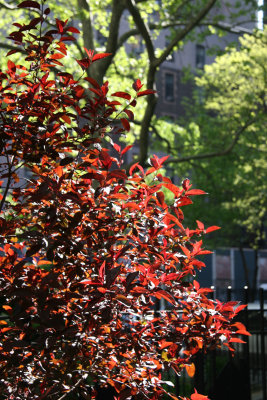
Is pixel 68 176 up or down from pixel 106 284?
up

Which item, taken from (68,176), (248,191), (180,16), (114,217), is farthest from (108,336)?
(248,191)

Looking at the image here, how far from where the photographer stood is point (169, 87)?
47219 millimetres

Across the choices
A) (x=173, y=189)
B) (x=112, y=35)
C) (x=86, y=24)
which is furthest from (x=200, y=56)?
(x=173, y=189)

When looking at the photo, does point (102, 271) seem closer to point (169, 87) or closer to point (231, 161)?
point (231, 161)

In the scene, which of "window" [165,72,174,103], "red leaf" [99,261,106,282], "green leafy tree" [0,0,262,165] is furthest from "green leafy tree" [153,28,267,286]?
"red leaf" [99,261,106,282]

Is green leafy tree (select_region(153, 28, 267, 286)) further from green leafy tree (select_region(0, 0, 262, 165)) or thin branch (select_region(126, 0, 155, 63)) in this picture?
thin branch (select_region(126, 0, 155, 63))

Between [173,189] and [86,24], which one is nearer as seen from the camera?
[173,189]

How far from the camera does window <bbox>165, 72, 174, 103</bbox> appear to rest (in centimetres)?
4700

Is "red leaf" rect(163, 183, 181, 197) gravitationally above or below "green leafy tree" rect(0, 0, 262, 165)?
below

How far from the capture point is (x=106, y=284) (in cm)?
288

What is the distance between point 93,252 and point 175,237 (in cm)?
56

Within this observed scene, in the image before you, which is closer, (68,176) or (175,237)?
(68,176)

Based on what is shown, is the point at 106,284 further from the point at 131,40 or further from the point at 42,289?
the point at 131,40

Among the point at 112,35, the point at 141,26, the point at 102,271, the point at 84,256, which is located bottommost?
the point at 102,271
